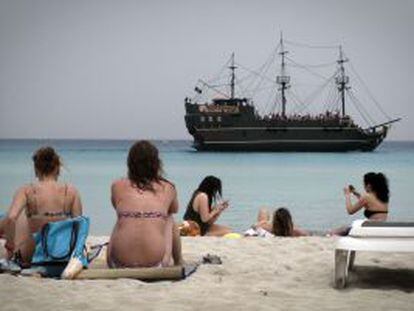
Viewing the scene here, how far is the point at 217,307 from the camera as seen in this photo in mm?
4035

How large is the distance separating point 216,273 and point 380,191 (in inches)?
93.2

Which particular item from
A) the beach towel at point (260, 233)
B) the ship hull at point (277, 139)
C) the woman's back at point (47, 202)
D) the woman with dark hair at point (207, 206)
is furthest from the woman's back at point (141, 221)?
the ship hull at point (277, 139)

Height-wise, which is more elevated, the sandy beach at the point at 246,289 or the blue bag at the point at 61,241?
the blue bag at the point at 61,241

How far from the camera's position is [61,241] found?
4.75 meters

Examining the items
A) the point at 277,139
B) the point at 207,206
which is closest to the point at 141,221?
the point at 207,206

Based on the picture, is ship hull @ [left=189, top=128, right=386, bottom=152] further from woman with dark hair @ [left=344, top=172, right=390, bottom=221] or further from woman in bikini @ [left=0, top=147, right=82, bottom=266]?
woman in bikini @ [left=0, top=147, right=82, bottom=266]

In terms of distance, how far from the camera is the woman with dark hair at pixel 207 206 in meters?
7.55

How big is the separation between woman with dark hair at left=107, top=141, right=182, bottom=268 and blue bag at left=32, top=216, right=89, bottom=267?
0.20 meters

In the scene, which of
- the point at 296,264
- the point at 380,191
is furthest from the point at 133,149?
the point at 380,191

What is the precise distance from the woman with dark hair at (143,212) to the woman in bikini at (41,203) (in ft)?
1.08

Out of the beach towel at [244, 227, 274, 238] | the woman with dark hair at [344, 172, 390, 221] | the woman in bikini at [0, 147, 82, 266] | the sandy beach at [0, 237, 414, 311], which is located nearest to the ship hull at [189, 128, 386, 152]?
the beach towel at [244, 227, 274, 238]

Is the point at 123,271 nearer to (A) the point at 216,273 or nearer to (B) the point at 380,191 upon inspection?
(A) the point at 216,273

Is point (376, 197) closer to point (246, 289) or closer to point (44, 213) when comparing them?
point (246, 289)

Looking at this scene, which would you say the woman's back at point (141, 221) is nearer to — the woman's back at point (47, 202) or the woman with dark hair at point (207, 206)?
the woman's back at point (47, 202)
